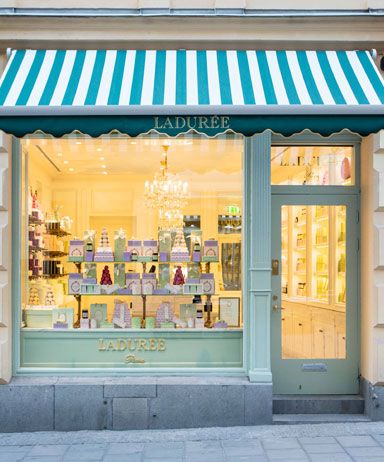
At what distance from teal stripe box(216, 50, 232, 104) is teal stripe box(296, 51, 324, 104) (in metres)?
0.84

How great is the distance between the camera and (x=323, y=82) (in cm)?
679

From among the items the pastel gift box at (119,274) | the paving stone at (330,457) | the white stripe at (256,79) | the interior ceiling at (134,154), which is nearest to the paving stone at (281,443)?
the paving stone at (330,457)

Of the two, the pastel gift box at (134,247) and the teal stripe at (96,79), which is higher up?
the teal stripe at (96,79)

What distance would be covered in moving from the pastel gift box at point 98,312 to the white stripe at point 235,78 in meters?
3.18

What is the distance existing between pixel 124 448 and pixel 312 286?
305cm

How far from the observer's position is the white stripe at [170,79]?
21.1 ft

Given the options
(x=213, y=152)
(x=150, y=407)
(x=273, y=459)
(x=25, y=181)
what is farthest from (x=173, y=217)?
(x=273, y=459)

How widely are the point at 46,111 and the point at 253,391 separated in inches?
152

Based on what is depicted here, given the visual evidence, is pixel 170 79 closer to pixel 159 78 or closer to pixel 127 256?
pixel 159 78

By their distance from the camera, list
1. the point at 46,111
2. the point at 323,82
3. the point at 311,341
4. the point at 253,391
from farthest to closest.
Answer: the point at 311,341 → the point at 253,391 → the point at 323,82 → the point at 46,111

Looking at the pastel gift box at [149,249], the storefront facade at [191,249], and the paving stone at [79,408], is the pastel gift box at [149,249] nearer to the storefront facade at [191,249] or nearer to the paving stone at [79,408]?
the storefront facade at [191,249]

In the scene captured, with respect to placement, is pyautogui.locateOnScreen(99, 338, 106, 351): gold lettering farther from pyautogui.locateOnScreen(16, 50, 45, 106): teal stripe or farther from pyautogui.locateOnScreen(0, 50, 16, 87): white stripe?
pyautogui.locateOnScreen(0, 50, 16, 87): white stripe

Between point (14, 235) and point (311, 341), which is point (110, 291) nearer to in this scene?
point (14, 235)

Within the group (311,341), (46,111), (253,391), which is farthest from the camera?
(311,341)
